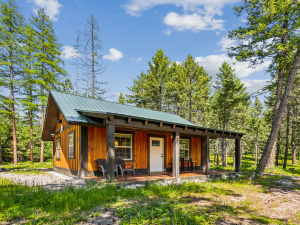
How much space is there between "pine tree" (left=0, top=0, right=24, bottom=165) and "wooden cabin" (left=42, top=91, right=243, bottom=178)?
26.0 ft

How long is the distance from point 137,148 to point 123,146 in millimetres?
851

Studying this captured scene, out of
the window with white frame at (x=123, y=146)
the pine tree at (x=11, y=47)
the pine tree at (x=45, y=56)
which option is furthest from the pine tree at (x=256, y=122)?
the pine tree at (x=11, y=47)

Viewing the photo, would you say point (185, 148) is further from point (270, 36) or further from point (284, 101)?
point (270, 36)

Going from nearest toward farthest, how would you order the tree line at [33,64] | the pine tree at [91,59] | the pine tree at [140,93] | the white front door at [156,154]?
1. the white front door at [156,154]
2. the tree line at [33,64]
3. the pine tree at [91,59]
4. the pine tree at [140,93]

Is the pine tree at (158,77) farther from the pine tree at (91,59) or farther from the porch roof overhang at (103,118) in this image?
the porch roof overhang at (103,118)

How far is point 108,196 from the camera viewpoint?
513 centimetres

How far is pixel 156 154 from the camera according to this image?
426 inches

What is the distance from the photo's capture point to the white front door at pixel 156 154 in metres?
10.6

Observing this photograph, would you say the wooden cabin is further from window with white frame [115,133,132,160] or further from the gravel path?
the gravel path

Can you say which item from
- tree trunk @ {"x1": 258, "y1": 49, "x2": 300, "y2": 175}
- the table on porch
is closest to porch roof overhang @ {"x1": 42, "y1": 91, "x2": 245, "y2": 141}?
tree trunk @ {"x1": 258, "y1": 49, "x2": 300, "y2": 175}

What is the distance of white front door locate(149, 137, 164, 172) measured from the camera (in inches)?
416

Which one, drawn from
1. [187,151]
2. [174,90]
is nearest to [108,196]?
[187,151]

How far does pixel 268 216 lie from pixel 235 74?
1954cm

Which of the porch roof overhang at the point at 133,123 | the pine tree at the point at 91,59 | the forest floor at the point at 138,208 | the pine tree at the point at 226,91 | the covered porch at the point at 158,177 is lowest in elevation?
the covered porch at the point at 158,177
